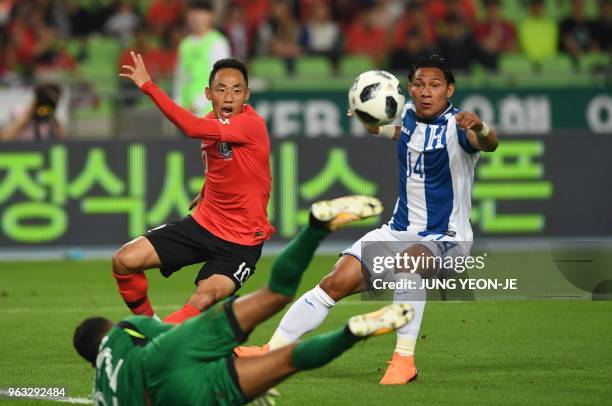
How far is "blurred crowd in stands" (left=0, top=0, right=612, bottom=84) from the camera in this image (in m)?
19.3

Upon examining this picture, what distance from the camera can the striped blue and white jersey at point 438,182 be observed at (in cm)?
798

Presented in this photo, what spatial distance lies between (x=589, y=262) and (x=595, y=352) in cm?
121

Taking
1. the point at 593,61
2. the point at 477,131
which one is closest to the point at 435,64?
the point at 477,131

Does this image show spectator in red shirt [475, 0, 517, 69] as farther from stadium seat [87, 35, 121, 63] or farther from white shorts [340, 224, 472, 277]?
white shorts [340, 224, 472, 277]

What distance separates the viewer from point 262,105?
1794 cm

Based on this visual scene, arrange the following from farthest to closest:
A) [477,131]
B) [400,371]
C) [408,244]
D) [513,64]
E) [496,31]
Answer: [496,31] → [513,64] → [408,244] → [400,371] → [477,131]

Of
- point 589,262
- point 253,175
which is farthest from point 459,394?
point 589,262

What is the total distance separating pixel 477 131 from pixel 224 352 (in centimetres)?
234

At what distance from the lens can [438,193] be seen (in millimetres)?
8008

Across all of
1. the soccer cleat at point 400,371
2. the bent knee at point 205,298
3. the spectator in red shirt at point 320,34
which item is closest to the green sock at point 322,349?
the soccer cleat at point 400,371

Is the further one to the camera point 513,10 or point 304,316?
point 513,10

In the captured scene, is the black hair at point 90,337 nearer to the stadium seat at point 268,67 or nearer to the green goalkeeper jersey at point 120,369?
the green goalkeeper jersey at point 120,369

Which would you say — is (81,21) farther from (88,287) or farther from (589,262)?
(589,262)

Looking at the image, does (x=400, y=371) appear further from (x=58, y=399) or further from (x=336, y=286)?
(x=58, y=399)
